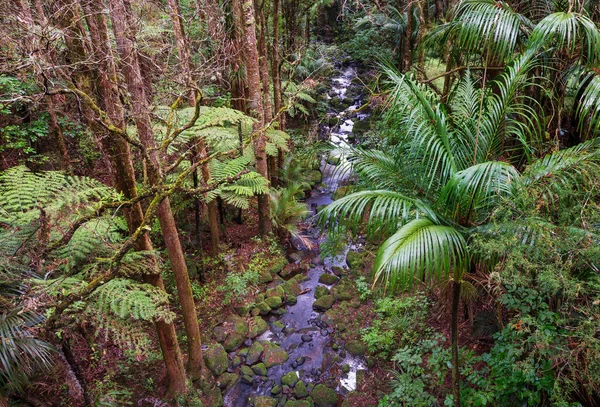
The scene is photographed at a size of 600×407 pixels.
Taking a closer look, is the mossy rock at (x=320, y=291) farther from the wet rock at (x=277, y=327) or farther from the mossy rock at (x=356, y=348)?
the mossy rock at (x=356, y=348)

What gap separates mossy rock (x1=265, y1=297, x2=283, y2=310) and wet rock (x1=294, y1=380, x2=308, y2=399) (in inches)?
66.1

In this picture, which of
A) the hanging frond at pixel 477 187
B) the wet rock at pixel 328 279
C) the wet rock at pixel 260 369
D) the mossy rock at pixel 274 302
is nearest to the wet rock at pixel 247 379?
the wet rock at pixel 260 369

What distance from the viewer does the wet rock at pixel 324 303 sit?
650cm

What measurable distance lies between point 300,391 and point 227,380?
1.10 m

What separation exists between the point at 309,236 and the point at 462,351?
4.48 m

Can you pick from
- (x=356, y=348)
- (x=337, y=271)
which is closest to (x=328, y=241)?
(x=356, y=348)

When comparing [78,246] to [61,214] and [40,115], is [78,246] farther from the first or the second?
[40,115]

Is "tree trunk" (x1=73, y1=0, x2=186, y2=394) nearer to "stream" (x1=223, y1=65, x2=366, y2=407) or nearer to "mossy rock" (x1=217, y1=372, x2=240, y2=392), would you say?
"stream" (x1=223, y1=65, x2=366, y2=407)

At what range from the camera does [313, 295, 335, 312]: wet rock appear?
21.3 feet

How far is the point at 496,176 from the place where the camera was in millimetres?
2818

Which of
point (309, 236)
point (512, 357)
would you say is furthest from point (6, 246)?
point (309, 236)

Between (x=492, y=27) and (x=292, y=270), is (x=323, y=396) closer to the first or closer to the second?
(x=292, y=270)

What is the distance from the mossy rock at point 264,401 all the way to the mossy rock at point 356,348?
4.56 ft

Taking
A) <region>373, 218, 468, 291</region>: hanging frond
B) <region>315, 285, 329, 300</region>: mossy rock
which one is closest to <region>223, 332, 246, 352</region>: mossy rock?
<region>315, 285, 329, 300</region>: mossy rock
